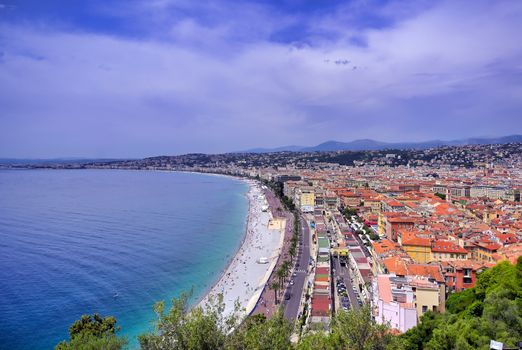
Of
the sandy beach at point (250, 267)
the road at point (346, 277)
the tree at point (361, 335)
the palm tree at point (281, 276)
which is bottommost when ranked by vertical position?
the sandy beach at point (250, 267)

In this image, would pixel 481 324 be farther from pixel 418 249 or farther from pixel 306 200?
pixel 306 200

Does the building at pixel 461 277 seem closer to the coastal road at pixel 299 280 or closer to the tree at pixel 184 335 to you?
the coastal road at pixel 299 280

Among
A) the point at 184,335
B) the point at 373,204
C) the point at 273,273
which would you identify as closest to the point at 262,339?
the point at 184,335

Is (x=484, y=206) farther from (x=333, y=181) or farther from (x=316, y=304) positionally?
(x=333, y=181)

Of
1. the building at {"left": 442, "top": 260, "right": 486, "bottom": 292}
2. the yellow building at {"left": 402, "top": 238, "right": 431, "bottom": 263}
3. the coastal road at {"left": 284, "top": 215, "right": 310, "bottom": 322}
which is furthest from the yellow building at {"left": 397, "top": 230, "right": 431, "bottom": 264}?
the coastal road at {"left": 284, "top": 215, "right": 310, "bottom": 322}

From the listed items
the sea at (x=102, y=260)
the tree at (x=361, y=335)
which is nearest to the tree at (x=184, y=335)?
the sea at (x=102, y=260)

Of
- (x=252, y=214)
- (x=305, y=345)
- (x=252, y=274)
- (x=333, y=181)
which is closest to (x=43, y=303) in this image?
(x=252, y=274)

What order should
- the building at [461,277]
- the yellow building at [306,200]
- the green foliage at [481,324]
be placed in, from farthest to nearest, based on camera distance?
the yellow building at [306,200], the building at [461,277], the green foliage at [481,324]
